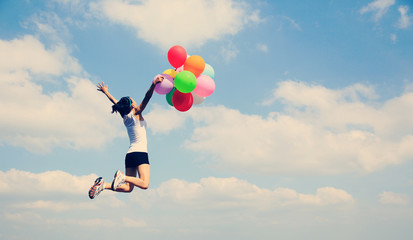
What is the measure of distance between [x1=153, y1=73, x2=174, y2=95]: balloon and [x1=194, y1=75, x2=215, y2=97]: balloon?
2.14 feet

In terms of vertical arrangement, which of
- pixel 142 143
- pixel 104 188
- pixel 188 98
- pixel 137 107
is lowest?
pixel 104 188

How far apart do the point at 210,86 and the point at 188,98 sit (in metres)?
0.64

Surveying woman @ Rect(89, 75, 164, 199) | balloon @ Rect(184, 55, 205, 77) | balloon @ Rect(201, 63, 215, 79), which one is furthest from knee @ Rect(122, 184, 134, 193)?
balloon @ Rect(201, 63, 215, 79)

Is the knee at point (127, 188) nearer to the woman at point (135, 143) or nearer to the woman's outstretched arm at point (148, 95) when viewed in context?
the woman at point (135, 143)

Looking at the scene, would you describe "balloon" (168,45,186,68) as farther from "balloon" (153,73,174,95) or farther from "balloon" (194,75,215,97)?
"balloon" (194,75,215,97)

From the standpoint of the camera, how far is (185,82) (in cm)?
781

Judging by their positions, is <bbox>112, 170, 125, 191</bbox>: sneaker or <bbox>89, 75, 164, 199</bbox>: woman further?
<bbox>89, 75, 164, 199</bbox>: woman

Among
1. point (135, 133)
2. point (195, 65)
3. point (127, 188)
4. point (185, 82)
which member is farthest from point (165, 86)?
point (127, 188)

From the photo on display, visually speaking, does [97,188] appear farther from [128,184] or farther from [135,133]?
[135,133]

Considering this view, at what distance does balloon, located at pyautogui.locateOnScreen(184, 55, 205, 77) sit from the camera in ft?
27.6

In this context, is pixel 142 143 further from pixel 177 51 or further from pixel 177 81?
pixel 177 51

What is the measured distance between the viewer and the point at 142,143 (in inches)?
299

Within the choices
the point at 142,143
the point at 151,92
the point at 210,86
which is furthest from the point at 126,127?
the point at 210,86

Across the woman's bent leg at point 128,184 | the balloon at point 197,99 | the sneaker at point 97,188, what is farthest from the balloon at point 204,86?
→ the sneaker at point 97,188
